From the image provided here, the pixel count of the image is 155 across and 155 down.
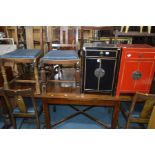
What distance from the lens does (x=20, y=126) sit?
2023 millimetres

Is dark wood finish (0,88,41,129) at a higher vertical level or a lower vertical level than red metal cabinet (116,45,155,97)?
lower

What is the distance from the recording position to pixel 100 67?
1.54m

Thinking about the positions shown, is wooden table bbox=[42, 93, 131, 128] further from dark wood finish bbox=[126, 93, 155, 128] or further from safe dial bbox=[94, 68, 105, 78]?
safe dial bbox=[94, 68, 105, 78]

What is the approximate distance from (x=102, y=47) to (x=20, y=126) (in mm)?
1521

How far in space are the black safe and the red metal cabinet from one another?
65 millimetres

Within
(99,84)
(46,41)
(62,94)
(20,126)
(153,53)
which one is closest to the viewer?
(153,53)

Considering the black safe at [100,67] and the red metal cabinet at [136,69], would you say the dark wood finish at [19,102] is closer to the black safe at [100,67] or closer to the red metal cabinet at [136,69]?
the black safe at [100,67]

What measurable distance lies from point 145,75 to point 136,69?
0.41ft

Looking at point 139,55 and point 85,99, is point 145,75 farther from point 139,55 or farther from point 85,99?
point 85,99

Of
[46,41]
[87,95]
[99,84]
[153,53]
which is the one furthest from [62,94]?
[153,53]

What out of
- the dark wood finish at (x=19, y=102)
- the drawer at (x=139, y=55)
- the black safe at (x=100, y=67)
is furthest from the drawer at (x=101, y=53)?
the dark wood finish at (x=19, y=102)

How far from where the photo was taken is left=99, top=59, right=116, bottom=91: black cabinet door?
1.52 metres

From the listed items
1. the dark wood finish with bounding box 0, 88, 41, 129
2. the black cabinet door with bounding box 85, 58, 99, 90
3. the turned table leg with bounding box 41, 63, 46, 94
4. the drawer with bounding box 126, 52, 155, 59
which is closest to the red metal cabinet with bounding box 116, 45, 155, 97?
the drawer with bounding box 126, 52, 155, 59
